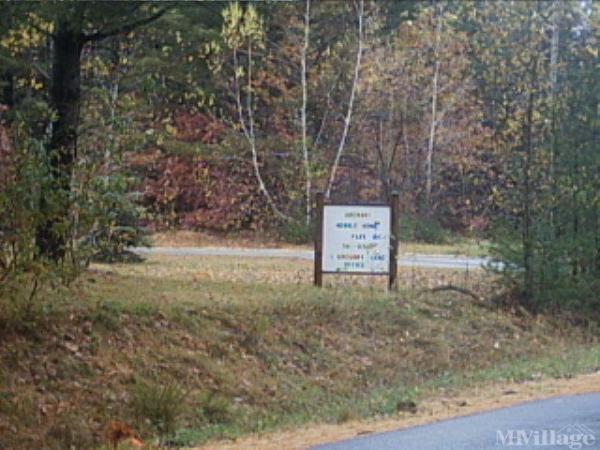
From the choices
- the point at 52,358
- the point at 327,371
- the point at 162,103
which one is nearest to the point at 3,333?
the point at 52,358

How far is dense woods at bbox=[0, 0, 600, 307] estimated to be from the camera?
890 inches

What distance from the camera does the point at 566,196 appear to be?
2264cm

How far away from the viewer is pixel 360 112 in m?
41.0

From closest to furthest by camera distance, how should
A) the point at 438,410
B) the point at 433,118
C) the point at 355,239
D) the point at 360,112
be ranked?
the point at 438,410 < the point at 355,239 < the point at 360,112 < the point at 433,118

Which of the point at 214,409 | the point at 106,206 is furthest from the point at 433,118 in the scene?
the point at 214,409

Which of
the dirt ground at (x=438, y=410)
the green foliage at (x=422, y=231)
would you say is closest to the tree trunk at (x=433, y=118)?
Result: the green foliage at (x=422, y=231)

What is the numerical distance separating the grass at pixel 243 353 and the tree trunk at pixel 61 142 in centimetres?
100

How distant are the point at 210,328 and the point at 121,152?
291 centimetres

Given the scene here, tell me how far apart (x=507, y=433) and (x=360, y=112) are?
31093 mm

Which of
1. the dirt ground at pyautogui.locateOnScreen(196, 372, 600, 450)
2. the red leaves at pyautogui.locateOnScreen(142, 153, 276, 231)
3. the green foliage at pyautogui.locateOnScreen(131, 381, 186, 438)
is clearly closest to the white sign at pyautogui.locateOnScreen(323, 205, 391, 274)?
the dirt ground at pyautogui.locateOnScreen(196, 372, 600, 450)

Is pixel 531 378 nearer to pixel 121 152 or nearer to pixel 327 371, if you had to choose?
pixel 327 371

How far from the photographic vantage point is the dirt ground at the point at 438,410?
11.4 meters

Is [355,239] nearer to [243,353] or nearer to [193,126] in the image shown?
[243,353]

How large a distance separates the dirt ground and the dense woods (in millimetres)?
6221
